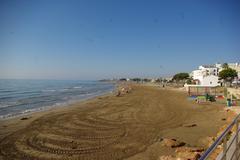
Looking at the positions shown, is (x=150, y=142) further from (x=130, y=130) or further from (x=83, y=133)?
(x=83, y=133)

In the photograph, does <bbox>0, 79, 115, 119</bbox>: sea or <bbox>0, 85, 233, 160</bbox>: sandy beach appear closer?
<bbox>0, 85, 233, 160</bbox>: sandy beach

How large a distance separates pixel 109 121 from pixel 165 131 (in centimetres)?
420

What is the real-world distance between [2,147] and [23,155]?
1.57 metres

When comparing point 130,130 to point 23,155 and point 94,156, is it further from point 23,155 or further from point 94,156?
point 23,155

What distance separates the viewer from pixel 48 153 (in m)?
7.36

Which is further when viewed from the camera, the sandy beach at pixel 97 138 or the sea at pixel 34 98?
the sea at pixel 34 98

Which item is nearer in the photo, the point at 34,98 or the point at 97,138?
the point at 97,138

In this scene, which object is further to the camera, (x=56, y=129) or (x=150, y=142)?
(x=56, y=129)

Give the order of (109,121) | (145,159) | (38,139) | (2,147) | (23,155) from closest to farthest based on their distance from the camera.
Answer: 1. (145,159)
2. (23,155)
3. (2,147)
4. (38,139)
5. (109,121)

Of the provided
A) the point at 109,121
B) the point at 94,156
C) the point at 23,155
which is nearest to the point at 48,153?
the point at 23,155

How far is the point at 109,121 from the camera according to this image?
1275 cm

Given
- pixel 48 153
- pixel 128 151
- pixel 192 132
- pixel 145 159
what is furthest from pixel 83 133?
pixel 192 132

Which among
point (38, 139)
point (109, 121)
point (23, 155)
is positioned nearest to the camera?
point (23, 155)

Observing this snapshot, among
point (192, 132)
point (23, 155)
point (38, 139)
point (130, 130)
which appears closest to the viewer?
point (23, 155)
